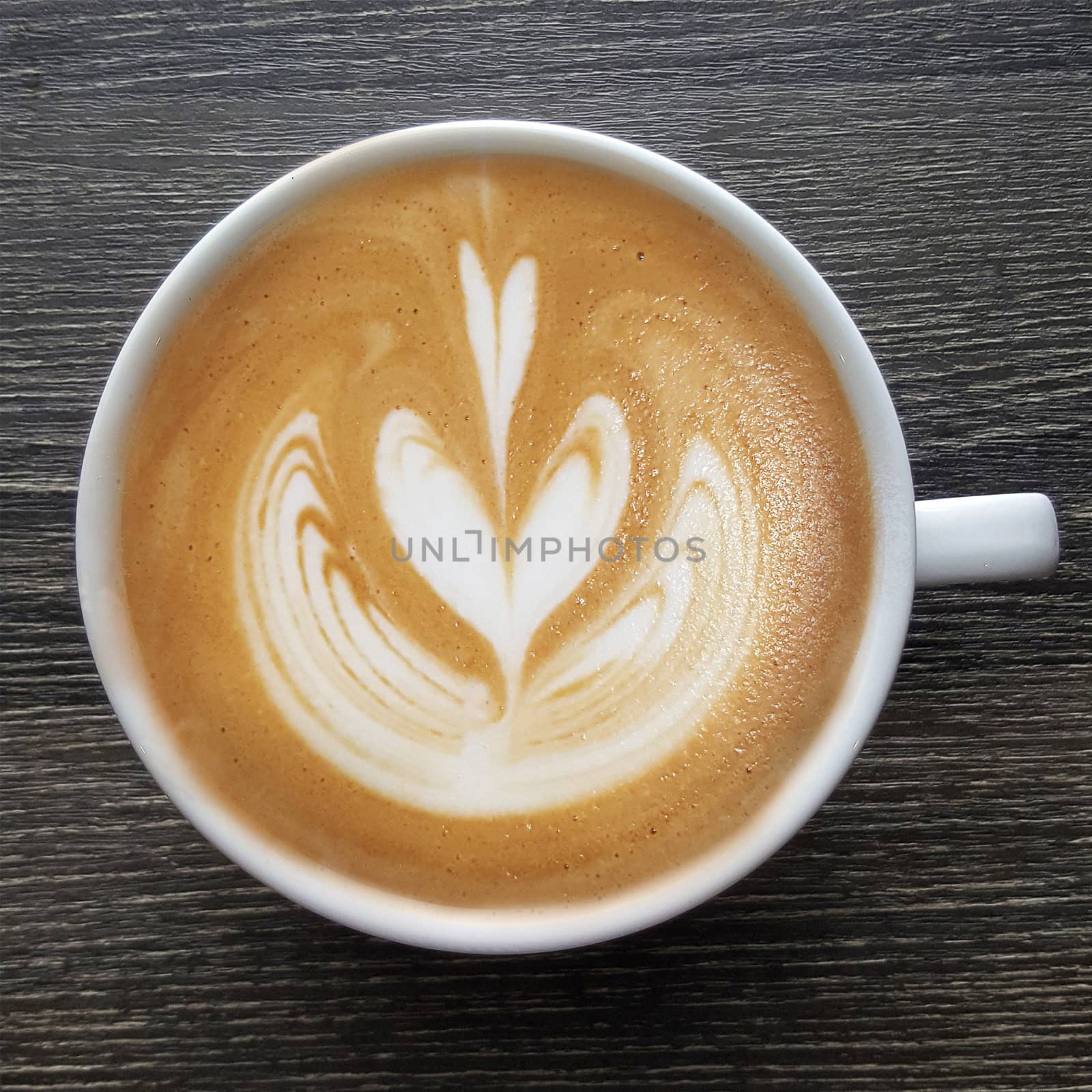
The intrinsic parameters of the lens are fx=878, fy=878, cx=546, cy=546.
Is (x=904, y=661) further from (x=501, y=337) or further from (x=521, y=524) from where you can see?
(x=501, y=337)

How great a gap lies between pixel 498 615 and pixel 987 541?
1.69ft

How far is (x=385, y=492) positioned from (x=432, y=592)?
113 mm

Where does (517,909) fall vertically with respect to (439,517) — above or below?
below

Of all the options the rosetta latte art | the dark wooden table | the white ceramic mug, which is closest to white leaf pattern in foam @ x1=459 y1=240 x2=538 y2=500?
the rosetta latte art

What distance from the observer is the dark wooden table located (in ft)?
3.70

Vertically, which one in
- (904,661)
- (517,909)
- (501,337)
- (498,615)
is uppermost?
(501,337)

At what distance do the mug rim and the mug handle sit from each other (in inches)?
1.6

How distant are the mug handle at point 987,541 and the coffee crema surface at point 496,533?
3.0 inches

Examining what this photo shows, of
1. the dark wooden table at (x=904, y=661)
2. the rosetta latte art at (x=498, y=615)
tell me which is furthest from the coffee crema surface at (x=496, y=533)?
the dark wooden table at (x=904, y=661)

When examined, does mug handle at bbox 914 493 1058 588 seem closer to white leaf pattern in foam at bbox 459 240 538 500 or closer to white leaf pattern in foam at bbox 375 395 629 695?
white leaf pattern in foam at bbox 375 395 629 695

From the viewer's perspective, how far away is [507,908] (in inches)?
35.5

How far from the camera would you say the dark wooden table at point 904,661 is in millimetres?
1129

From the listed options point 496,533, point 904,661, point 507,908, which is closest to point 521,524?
point 496,533

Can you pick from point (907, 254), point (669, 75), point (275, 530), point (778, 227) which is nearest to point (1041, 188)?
point (907, 254)
